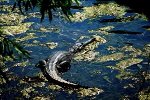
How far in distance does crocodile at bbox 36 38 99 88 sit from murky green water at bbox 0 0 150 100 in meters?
0.14

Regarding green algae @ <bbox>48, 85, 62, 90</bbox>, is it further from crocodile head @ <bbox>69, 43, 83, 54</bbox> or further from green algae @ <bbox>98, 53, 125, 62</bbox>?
crocodile head @ <bbox>69, 43, 83, 54</bbox>

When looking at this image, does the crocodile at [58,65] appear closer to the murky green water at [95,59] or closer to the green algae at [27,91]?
the murky green water at [95,59]

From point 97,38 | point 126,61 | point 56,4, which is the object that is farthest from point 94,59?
point 56,4

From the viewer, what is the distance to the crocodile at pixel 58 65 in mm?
6707

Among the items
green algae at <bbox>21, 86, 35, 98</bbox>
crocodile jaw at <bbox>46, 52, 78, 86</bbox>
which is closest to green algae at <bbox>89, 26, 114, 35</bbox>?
crocodile jaw at <bbox>46, 52, 78, 86</bbox>

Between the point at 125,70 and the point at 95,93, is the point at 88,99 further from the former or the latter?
the point at 125,70

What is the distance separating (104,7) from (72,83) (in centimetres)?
606

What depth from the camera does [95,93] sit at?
6.37 meters

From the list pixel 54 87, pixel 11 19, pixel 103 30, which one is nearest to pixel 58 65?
pixel 54 87

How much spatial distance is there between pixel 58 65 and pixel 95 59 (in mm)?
953

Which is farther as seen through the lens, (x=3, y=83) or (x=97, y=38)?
(x=97, y=38)

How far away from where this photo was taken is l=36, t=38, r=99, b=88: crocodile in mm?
6707

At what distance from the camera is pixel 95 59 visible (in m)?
7.95

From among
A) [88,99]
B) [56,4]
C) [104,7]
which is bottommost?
[88,99]
